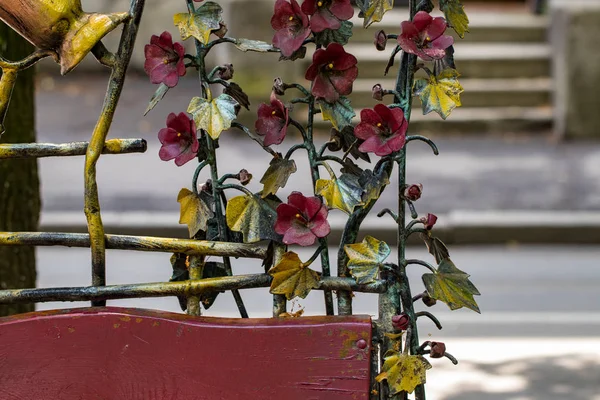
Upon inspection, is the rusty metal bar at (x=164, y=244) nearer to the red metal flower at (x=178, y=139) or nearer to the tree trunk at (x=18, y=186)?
the red metal flower at (x=178, y=139)

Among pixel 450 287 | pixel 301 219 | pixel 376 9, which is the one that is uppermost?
pixel 376 9

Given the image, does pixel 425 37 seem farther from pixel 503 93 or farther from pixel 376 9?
pixel 503 93

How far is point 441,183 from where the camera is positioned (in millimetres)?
9156

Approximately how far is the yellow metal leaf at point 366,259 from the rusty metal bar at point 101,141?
0.44m

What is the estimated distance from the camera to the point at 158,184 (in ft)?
30.0

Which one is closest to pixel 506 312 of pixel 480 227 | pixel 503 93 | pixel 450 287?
pixel 480 227

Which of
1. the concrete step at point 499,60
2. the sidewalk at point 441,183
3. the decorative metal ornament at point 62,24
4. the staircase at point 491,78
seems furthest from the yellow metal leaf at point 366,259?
the concrete step at point 499,60

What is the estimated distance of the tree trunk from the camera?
12.2ft

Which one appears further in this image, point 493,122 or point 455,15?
point 493,122

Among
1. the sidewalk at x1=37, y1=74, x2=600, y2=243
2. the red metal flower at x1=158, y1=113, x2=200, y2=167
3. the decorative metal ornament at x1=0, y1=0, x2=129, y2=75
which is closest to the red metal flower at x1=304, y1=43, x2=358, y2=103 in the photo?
the red metal flower at x1=158, y1=113, x2=200, y2=167

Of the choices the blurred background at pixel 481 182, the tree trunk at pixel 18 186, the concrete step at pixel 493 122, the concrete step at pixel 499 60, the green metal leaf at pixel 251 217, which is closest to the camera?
the green metal leaf at pixel 251 217

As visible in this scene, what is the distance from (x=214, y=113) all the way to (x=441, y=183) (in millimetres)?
7367

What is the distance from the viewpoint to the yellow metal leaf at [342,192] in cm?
188

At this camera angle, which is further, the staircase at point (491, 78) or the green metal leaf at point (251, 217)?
the staircase at point (491, 78)
